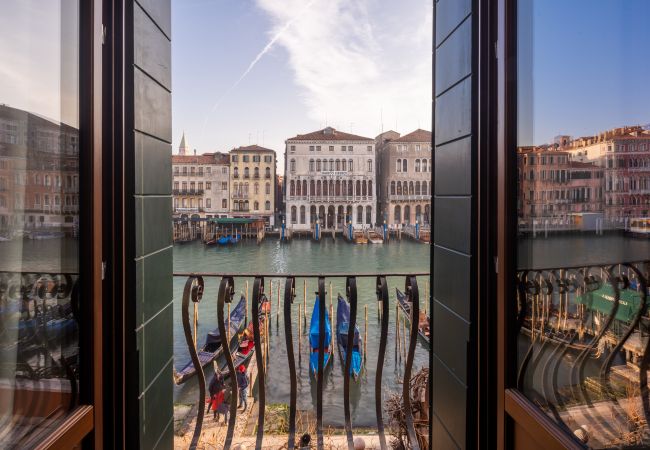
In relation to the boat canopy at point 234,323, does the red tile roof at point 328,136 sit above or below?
above

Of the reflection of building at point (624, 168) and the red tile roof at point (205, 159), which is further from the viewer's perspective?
the red tile roof at point (205, 159)

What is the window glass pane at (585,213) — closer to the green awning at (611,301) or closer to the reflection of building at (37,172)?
the green awning at (611,301)

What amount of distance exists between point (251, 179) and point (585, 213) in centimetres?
3501

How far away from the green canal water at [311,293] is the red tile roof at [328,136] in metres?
8.53

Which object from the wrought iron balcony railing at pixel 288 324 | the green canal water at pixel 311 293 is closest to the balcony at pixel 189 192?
the green canal water at pixel 311 293

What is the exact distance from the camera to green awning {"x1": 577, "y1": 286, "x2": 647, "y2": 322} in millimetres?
754

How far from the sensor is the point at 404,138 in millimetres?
33875

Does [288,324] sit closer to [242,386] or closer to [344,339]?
[242,386]

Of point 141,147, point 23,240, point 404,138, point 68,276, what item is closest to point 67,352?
point 68,276

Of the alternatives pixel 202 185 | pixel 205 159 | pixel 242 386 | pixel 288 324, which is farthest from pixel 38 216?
pixel 205 159

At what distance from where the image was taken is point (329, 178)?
35156 millimetres

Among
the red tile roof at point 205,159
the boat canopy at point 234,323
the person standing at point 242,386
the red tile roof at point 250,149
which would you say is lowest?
the person standing at point 242,386

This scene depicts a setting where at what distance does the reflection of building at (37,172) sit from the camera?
833 millimetres

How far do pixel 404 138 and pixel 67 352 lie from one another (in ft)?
113
